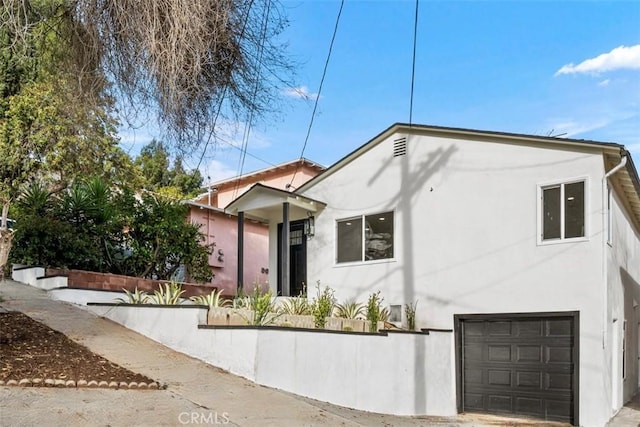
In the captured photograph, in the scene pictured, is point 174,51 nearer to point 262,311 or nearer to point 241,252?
point 262,311

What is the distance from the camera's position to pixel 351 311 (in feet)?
39.3

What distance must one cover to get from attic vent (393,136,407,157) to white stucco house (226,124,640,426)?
25 mm

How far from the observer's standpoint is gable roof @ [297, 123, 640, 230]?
9797 millimetres

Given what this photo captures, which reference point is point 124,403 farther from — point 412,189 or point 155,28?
point 412,189

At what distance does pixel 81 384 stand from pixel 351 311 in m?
6.55

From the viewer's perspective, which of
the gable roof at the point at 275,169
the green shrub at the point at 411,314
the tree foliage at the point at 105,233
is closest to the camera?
the green shrub at the point at 411,314

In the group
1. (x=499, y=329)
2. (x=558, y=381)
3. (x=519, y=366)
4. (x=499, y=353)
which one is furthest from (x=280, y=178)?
(x=558, y=381)

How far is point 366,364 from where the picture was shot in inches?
379

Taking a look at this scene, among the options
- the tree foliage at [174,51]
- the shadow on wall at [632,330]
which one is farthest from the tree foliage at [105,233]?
the shadow on wall at [632,330]

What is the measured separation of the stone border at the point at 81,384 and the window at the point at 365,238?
6.77 m

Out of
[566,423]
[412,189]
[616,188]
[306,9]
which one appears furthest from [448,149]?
[306,9]

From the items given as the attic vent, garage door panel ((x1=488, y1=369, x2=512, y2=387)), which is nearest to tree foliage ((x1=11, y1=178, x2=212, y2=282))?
the attic vent

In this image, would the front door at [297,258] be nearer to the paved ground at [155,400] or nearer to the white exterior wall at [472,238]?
the white exterior wall at [472,238]

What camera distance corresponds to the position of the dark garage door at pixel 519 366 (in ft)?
31.9
